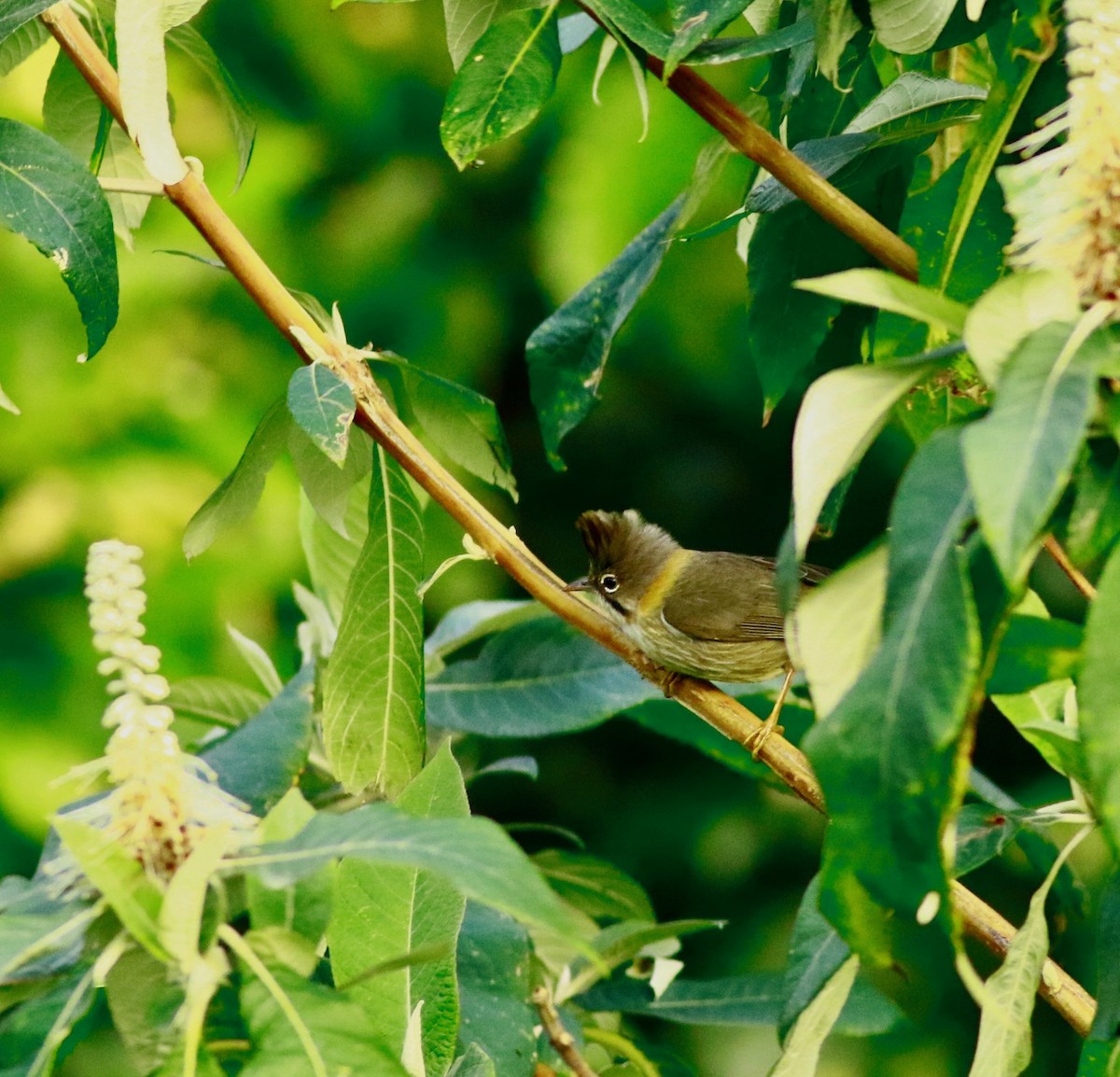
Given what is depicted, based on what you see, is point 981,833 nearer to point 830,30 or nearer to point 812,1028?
point 812,1028

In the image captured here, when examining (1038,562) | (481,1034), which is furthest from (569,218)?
(481,1034)

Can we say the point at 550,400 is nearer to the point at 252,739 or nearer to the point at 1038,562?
the point at 252,739

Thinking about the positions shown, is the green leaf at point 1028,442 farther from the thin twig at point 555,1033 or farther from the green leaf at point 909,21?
the thin twig at point 555,1033

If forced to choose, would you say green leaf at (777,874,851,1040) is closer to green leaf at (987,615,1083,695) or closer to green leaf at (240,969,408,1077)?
green leaf at (987,615,1083,695)

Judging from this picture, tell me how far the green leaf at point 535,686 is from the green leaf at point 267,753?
0.95 ft

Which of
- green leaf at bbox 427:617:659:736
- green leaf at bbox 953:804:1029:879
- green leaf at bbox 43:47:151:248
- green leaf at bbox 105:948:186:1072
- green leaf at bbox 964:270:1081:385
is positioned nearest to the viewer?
green leaf at bbox 964:270:1081:385

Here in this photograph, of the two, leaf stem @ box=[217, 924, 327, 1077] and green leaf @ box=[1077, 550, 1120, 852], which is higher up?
green leaf @ box=[1077, 550, 1120, 852]

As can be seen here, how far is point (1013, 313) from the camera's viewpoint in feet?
2.73

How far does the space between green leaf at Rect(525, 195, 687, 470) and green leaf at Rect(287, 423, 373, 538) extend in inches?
7.8

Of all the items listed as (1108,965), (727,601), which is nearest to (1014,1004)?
(1108,965)

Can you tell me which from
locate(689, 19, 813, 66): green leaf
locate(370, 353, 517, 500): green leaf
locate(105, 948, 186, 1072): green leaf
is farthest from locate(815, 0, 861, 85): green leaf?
locate(105, 948, 186, 1072): green leaf

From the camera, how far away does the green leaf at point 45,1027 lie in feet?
2.99

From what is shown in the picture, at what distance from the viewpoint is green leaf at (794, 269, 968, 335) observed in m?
0.83

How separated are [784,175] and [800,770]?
555 millimetres
